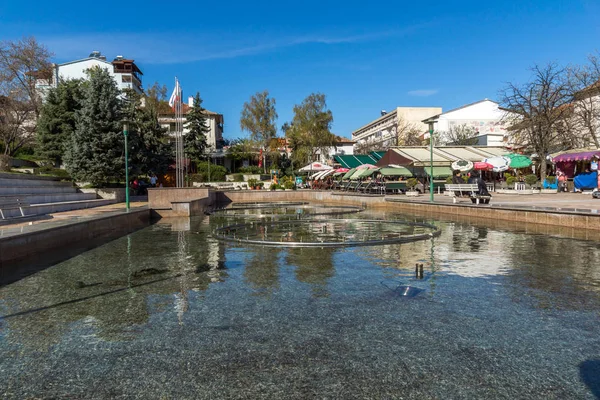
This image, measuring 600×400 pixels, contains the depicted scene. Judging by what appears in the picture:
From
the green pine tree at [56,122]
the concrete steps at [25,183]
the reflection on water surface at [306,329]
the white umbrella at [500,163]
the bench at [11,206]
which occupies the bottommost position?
the reflection on water surface at [306,329]

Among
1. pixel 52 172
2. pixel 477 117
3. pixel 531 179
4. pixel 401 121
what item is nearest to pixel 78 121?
pixel 52 172

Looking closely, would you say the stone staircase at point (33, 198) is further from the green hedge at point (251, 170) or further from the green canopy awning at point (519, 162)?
the green hedge at point (251, 170)

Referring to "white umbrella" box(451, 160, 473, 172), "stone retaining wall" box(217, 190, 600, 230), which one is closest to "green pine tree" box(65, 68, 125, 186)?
"stone retaining wall" box(217, 190, 600, 230)

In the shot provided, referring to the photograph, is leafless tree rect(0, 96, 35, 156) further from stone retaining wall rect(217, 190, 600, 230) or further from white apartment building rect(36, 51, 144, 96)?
white apartment building rect(36, 51, 144, 96)

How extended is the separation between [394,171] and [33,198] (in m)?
23.5

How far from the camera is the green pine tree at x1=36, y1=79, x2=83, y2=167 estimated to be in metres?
30.6

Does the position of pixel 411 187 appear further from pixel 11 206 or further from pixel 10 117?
pixel 10 117

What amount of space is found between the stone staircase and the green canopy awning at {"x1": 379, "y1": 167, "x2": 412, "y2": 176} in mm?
18782

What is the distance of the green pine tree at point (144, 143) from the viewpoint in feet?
97.1

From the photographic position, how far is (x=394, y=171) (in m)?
32.1

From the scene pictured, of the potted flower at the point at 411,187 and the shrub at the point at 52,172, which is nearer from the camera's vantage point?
the potted flower at the point at 411,187

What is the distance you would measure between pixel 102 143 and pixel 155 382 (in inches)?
1029

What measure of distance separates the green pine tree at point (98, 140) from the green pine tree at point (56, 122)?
4302 millimetres

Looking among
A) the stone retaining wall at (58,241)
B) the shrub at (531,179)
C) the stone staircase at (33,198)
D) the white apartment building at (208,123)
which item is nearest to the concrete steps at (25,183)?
the stone staircase at (33,198)
